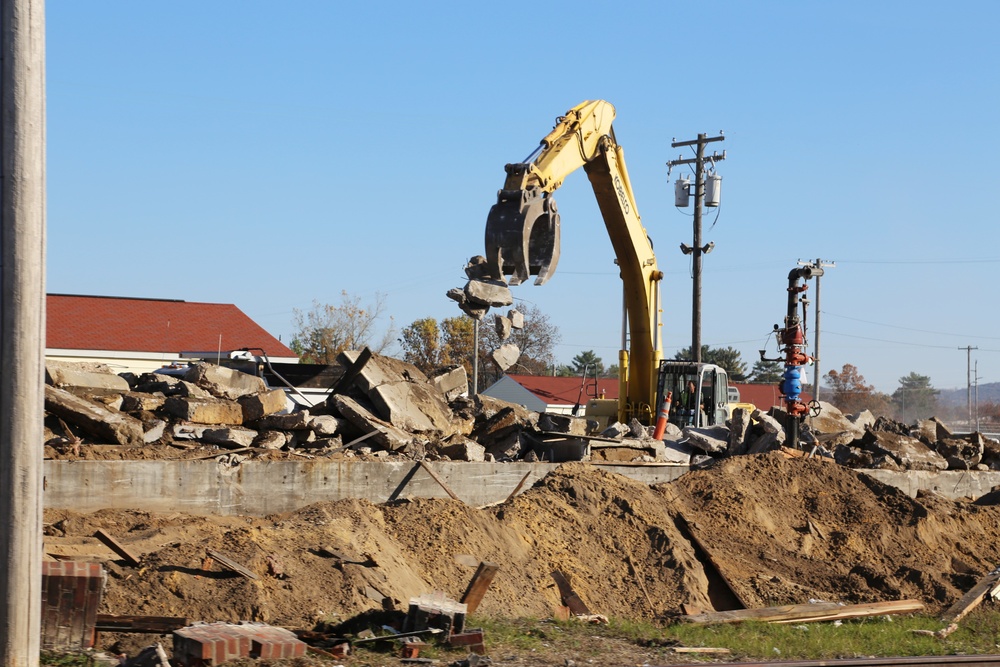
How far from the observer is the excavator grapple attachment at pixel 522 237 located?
1212 centimetres

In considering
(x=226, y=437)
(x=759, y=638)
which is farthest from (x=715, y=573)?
(x=226, y=437)

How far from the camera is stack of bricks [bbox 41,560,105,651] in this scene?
693cm

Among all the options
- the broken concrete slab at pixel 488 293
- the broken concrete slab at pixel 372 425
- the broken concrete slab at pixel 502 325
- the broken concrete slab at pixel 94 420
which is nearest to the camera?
the broken concrete slab at pixel 488 293

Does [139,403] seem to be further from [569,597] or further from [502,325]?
[569,597]

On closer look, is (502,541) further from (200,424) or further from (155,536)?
(200,424)

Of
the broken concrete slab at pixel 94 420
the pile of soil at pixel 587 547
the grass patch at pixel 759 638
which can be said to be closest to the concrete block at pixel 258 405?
the broken concrete slab at pixel 94 420

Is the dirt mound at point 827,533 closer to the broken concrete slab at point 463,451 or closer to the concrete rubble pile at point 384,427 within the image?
the concrete rubble pile at point 384,427

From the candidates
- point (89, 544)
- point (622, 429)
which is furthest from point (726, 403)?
point (89, 544)

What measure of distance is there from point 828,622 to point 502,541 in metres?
3.51

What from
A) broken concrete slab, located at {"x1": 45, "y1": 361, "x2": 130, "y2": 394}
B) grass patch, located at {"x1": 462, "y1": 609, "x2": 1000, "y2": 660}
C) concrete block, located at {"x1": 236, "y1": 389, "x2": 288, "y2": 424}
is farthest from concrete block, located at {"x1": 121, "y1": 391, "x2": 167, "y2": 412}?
grass patch, located at {"x1": 462, "y1": 609, "x2": 1000, "y2": 660}

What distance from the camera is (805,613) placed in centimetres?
1035

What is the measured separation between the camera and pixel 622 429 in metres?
16.5

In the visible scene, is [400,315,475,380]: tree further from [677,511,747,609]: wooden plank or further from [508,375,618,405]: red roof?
[677,511,747,609]: wooden plank

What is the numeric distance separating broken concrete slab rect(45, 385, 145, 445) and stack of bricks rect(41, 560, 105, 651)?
224 inches
